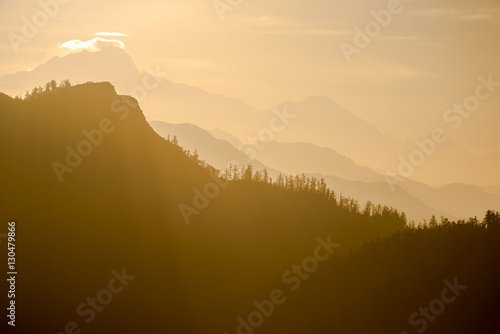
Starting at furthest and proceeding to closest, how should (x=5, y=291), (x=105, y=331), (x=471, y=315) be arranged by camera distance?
(x=105, y=331) → (x=5, y=291) → (x=471, y=315)

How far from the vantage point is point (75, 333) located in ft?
595

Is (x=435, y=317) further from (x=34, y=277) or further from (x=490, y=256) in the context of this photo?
(x=34, y=277)

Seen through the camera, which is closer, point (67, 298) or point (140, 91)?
point (140, 91)

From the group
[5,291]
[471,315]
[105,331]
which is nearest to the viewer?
[471,315]

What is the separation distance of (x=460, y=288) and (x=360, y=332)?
2990 cm

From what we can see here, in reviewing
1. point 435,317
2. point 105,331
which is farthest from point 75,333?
point 435,317

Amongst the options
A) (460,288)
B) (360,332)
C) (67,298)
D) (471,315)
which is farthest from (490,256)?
(67,298)

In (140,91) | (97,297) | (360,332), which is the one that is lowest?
(360,332)

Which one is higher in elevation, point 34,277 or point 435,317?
point 34,277

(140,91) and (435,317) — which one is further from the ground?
(140,91)

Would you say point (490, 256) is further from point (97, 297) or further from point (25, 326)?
point (25, 326)

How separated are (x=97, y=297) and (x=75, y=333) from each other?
1812 cm

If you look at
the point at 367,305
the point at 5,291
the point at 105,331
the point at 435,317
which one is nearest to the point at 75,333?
the point at 105,331

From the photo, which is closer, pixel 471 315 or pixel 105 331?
pixel 471 315
